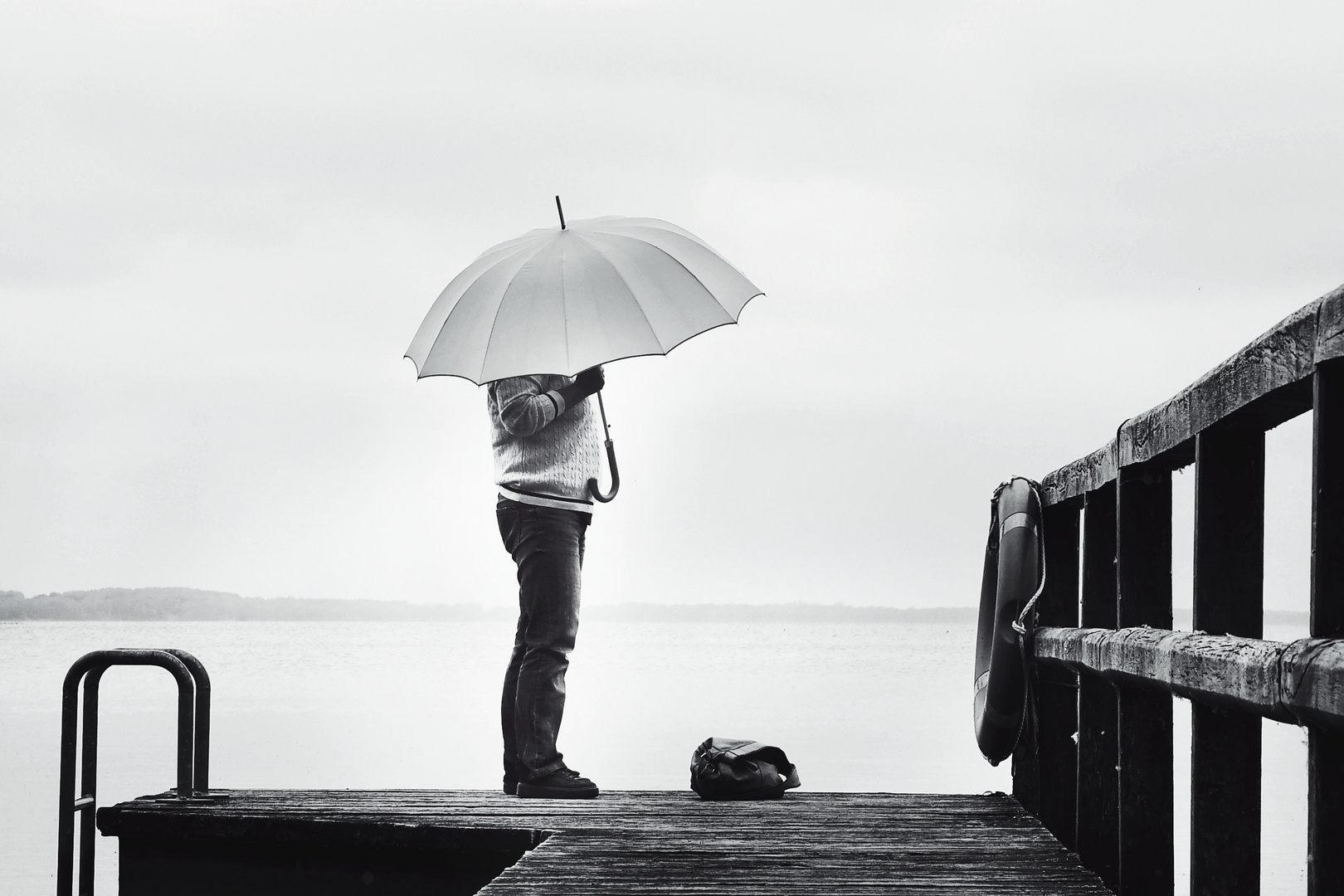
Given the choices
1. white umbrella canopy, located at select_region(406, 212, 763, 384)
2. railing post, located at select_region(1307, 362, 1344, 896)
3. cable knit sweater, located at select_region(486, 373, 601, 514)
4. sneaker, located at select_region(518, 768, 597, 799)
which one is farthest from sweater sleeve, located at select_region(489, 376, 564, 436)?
railing post, located at select_region(1307, 362, 1344, 896)

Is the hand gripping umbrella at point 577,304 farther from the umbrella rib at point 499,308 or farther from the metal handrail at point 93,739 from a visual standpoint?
the metal handrail at point 93,739

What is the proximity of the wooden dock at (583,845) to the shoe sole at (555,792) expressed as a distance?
52 mm

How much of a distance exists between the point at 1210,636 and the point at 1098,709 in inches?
42.0

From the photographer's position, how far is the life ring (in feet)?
9.48

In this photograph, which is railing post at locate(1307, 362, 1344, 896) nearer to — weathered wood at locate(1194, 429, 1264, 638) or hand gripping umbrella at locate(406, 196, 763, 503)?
weathered wood at locate(1194, 429, 1264, 638)

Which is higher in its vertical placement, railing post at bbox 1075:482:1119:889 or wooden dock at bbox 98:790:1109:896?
railing post at bbox 1075:482:1119:889

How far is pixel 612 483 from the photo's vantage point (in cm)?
405

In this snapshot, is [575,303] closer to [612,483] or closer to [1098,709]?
[612,483]

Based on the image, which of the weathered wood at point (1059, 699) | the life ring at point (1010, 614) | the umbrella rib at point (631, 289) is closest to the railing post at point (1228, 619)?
the life ring at point (1010, 614)

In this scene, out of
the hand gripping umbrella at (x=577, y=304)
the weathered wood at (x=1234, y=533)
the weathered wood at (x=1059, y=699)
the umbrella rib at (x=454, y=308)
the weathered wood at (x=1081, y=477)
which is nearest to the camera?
the weathered wood at (x=1234, y=533)

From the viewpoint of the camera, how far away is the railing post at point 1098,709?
2551mm

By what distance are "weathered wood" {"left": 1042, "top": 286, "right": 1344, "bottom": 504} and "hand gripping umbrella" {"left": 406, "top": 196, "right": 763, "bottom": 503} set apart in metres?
1.73

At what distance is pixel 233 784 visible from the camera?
15.2 meters

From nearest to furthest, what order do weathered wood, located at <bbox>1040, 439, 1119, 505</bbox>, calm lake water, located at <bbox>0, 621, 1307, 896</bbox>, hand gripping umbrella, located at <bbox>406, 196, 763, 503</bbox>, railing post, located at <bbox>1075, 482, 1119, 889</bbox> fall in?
weathered wood, located at <bbox>1040, 439, 1119, 505</bbox> < railing post, located at <bbox>1075, 482, 1119, 889</bbox> < hand gripping umbrella, located at <bbox>406, 196, 763, 503</bbox> < calm lake water, located at <bbox>0, 621, 1307, 896</bbox>
